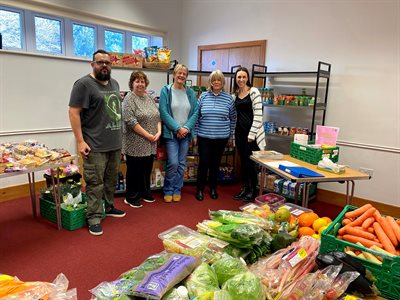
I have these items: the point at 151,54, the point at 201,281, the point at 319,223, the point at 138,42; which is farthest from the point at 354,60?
the point at 201,281

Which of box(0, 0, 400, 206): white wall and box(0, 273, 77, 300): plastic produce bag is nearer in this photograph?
box(0, 273, 77, 300): plastic produce bag

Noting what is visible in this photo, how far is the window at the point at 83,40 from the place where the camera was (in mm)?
4273

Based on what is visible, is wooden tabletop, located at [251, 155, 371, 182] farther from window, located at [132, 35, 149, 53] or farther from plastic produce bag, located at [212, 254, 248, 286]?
window, located at [132, 35, 149, 53]

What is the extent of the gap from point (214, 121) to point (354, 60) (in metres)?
1.80

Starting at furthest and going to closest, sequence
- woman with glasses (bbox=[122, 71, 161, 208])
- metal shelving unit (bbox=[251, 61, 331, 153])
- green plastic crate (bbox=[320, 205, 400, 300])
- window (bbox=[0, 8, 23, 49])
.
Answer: metal shelving unit (bbox=[251, 61, 331, 153]), window (bbox=[0, 8, 23, 49]), woman with glasses (bbox=[122, 71, 161, 208]), green plastic crate (bbox=[320, 205, 400, 300])

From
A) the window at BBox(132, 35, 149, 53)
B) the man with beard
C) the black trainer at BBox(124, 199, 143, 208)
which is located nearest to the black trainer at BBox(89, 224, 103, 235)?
the man with beard

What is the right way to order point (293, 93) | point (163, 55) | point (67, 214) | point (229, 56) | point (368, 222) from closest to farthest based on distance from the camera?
1. point (368, 222)
2. point (67, 214)
3. point (163, 55)
4. point (293, 93)
5. point (229, 56)

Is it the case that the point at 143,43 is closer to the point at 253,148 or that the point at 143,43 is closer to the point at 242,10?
the point at 242,10

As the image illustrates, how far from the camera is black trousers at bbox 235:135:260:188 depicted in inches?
145

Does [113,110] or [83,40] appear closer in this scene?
[113,110]

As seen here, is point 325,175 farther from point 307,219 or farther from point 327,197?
point 327,197

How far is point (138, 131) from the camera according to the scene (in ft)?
10.5

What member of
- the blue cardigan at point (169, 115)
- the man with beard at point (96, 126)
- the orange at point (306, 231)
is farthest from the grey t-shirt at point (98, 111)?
the orange at point (306, 231)

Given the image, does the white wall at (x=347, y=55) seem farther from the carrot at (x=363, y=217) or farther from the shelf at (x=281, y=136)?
the carrot at (x=363, y=217)
